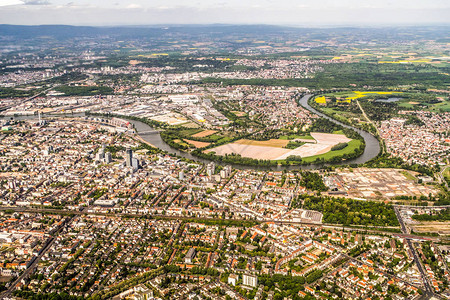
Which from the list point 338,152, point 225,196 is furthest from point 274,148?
point 225,196

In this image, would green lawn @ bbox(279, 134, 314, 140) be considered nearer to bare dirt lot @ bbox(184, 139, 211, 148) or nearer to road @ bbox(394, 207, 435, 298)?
bare dirt lot @ bbox(184, 139, 211, 148)

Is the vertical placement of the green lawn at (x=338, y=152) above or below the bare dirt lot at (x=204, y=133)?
above

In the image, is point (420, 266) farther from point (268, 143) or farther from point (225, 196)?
point (268, 143)

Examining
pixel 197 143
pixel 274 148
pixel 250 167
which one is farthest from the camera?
pixel 197 143

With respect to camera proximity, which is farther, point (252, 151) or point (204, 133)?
point (204, 133)

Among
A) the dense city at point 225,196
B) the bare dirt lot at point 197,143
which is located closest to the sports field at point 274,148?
the dense city at point 225,196

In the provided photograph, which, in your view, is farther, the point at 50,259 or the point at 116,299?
the point at 50,259

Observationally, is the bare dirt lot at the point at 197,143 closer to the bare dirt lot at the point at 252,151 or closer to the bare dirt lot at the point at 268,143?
the bare dirt lot at the point at 252,151

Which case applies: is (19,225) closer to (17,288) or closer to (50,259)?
(50,259)

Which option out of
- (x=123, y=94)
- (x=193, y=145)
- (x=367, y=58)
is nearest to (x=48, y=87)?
(x=123, y=94)

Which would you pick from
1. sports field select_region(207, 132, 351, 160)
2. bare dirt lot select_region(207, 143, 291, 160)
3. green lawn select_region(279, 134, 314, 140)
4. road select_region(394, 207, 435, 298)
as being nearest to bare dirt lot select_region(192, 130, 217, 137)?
sports field select_region(207, 132, 351, 160)

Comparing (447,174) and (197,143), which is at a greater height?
(447,174)
